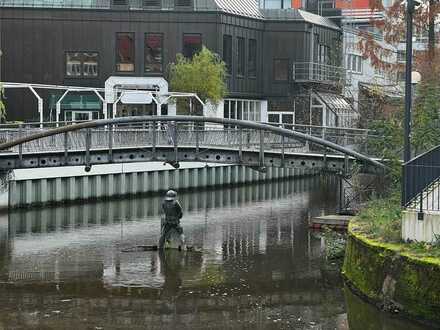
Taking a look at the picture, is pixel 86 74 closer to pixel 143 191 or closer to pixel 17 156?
pixel 143 191

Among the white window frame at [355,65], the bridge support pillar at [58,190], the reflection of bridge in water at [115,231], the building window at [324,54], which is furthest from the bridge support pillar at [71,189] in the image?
the white window frame at [355,65]

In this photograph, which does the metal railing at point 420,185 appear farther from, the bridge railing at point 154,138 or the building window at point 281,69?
the building window at point 281,69

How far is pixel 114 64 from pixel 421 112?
37.2 metres

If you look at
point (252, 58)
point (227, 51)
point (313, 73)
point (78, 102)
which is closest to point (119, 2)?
point (78, 102)

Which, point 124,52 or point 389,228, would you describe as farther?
point 124,52

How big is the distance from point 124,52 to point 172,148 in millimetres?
30699

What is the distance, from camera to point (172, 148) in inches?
1524

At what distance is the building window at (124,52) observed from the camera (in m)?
68.2

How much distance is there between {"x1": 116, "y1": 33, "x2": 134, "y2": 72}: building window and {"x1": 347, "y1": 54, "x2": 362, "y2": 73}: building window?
66.0ft

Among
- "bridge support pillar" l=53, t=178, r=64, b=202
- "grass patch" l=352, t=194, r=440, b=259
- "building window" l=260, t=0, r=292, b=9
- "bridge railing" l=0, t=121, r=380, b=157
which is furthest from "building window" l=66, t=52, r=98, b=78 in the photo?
"grass patch" l=352, t=194, r=440, b=259

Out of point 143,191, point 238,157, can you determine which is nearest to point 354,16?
point 143,191

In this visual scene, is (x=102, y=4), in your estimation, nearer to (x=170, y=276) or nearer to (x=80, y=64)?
(x=80, y=64)

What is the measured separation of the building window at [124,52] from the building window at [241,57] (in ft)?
27.1

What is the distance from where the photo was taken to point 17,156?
37.5 m
